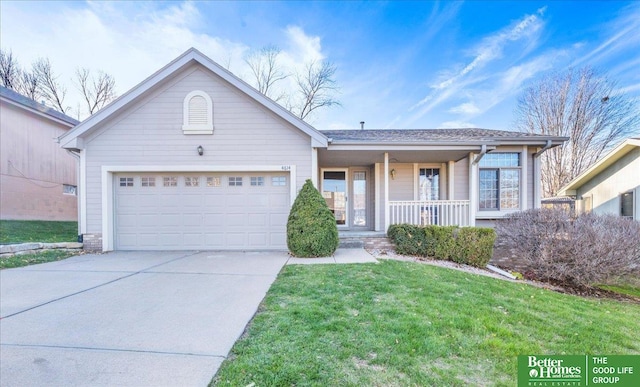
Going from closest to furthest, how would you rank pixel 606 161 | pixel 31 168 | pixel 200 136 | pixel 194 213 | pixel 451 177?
1. pixel 200 136
2. pixel 194 213
3. pixel 451 177
4. pixel 606 161
5. pixel 31 168

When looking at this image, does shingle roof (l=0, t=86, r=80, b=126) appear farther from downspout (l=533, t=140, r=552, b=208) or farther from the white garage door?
downspout (l=533, t=140, r=552, b=208)

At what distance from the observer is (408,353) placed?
8.29 feet

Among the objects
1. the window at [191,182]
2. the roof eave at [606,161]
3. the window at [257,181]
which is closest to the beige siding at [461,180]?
the roof eave at [606,161]

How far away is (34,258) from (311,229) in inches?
268

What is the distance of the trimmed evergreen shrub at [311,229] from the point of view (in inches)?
267

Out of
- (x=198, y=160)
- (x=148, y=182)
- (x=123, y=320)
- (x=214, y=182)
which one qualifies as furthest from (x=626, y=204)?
(x=148, y=182)

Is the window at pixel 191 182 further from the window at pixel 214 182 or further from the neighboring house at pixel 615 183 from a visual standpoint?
the neighboring house at pixel 615 183

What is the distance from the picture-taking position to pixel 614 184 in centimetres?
1141

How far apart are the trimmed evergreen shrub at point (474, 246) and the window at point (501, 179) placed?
2.87 meters

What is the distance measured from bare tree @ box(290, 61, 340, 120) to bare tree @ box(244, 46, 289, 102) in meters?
1.49

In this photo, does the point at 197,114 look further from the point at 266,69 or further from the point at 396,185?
the point at 266,69

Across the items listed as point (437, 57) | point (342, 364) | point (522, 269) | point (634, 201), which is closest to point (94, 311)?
point (342, 364)

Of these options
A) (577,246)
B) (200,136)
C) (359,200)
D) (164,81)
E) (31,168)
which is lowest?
(577,246)

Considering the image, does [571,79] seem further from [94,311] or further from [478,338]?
[94,311]
